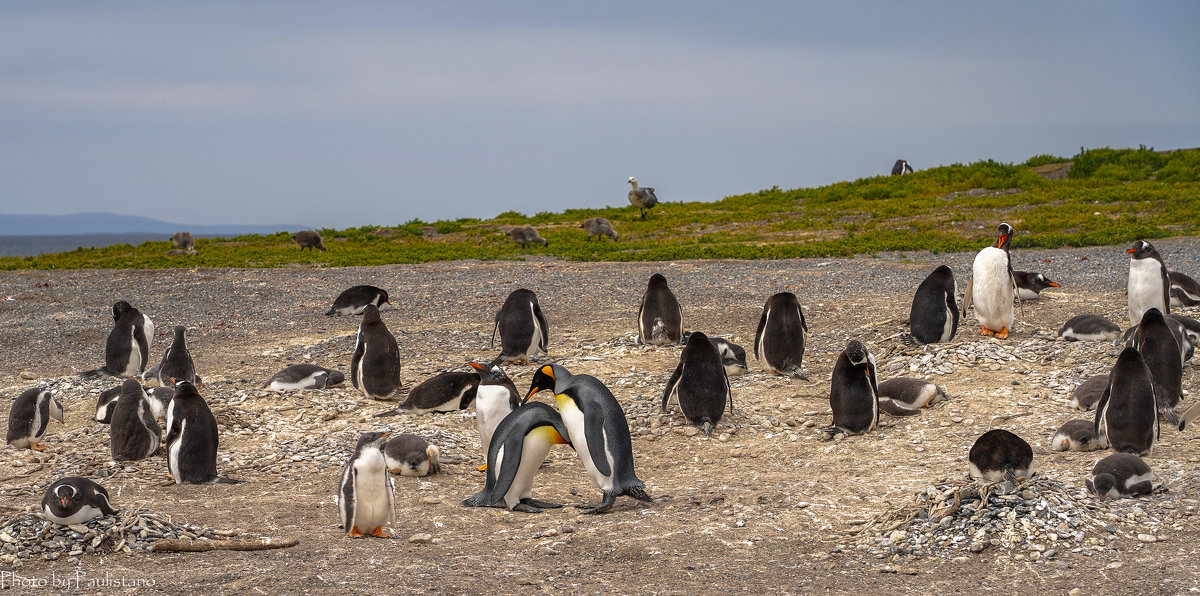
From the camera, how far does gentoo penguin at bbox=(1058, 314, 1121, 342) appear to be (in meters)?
9.58

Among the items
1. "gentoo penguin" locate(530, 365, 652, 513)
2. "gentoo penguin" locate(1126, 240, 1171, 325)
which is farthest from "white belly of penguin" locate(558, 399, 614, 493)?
"gentoo penguin" locate(1126, 240, 1171, 325)

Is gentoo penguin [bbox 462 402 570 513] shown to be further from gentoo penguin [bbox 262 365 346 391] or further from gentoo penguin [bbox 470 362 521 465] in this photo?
gentoo penguin [bbox 262 365 346 391]

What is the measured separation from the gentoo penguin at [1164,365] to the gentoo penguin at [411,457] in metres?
5.16

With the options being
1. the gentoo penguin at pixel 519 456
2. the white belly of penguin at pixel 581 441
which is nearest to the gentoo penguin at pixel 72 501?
the gentoo penguin at pixel 519 456

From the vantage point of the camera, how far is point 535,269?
61.0 ft

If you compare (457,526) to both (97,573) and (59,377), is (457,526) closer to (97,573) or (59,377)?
(97,573)

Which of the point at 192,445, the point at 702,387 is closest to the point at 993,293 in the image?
the point at 702,387

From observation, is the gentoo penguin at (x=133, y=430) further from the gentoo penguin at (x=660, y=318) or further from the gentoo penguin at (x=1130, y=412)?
the gentoo penguin at (x=1130, y=412)

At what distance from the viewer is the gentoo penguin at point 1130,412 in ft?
20.9

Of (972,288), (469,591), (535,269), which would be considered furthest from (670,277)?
(469,591)

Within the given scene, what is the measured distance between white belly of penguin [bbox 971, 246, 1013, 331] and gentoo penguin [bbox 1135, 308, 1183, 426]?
259 cm

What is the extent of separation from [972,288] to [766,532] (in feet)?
19.3

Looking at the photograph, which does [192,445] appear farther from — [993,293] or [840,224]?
[840,224]

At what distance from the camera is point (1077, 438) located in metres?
6.77
